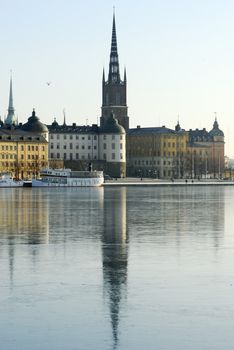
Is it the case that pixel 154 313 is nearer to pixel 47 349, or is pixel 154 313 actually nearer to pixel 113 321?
pixel 113 321

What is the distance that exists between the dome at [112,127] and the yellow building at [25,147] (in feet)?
54.2

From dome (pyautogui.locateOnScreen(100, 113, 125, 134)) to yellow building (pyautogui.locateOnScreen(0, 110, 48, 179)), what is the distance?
16523mm

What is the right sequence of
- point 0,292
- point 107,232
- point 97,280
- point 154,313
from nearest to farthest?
point 154,313, point 0,292, point 97,280, point 107,232

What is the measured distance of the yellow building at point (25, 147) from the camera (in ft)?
569

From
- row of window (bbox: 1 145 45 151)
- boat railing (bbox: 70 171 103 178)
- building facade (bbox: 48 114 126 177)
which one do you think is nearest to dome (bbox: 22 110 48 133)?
row of window (bbox: 1 145 45 151)

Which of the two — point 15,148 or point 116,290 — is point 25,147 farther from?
point 116,290

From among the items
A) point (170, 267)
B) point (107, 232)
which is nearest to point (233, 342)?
point (170, 267)

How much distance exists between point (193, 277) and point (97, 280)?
2298mm

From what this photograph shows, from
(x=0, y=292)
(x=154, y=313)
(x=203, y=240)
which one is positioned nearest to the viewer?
(x=154, y=313)

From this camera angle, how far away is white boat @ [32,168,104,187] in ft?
452

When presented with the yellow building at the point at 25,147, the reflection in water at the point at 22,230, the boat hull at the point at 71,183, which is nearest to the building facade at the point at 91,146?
the yellow building at the point at 25,147

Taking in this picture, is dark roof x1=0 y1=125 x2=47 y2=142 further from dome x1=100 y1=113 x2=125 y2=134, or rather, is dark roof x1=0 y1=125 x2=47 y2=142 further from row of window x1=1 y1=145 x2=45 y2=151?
dome x1=100 y1=113 x2=125 y2=134

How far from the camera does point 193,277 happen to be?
20.5 m

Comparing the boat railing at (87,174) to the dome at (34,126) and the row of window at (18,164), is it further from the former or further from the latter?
the dome at (34,126)
